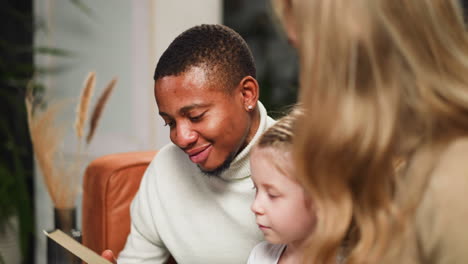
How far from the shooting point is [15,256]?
2896 millimetres

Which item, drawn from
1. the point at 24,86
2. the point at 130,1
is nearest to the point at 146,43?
the point at 130,1

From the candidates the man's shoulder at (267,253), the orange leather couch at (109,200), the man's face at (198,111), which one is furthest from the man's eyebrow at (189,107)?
the orange leather couch at (109,200)

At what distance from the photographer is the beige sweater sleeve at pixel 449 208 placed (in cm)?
78

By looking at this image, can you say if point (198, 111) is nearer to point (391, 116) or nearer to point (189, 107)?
point (189, 107)

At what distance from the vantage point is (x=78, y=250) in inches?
45.8

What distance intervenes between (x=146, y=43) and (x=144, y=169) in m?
0.99

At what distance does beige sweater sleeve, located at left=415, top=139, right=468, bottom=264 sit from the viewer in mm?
783

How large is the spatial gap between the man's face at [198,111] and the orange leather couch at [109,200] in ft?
1.69

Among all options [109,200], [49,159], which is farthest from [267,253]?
[49,159]

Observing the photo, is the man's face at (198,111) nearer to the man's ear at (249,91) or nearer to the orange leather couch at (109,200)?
the man's ear at (249,91)

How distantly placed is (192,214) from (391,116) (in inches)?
32.6

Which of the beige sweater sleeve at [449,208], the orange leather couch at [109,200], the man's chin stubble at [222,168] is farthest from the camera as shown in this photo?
the orange leather couch at [109,200]

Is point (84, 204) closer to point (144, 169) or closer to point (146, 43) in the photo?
point (144, 169)

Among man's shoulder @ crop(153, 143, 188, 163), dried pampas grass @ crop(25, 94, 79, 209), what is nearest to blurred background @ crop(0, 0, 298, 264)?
dried pampas grass @ crop(25, 94, 79, 209)
